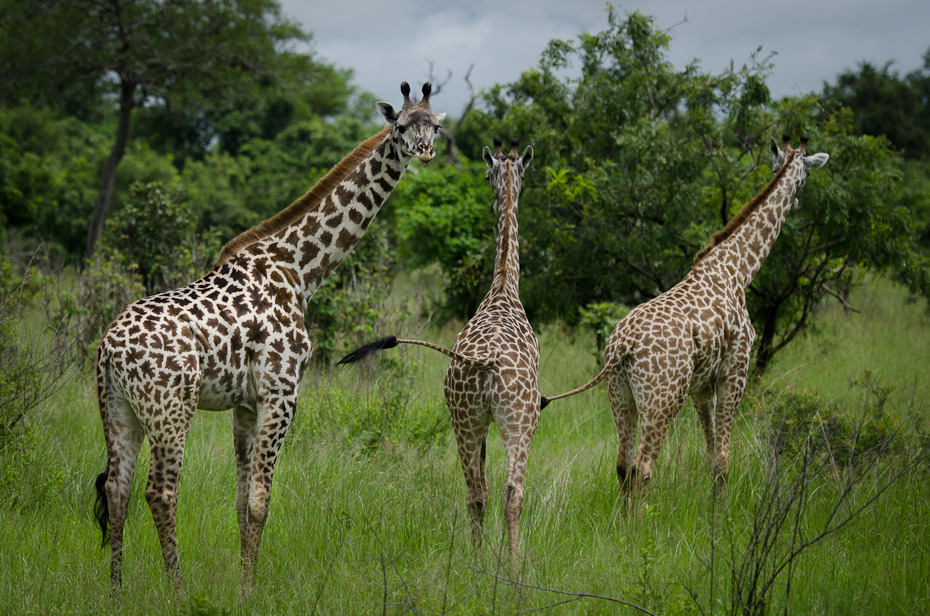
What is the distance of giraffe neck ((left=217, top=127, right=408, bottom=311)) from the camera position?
15.9 feet

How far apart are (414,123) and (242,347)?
1698 millimetres

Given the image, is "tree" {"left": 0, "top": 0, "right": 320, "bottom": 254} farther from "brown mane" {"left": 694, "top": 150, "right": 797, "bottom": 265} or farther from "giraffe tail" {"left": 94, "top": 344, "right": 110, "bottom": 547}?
"brown mane" {"left": 694, "top": 150, "right": 797, "bottom": 265}

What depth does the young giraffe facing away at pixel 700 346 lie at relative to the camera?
5375 millimetres

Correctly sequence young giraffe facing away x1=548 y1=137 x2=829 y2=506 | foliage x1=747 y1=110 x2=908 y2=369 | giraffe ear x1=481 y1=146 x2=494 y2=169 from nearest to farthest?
young giraffe facing away x1=548 y1=137 x2=829 y2=506 < giraffe ear x1=481 y1=146 x2=494 y2=169 < foliage x1=747 y1=110 x2=908 y2=369

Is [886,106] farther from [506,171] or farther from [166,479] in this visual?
[166,479]

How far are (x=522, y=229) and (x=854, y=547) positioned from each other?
5.56 m

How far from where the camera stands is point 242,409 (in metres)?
4.77

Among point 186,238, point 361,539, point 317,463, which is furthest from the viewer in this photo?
point 186,238

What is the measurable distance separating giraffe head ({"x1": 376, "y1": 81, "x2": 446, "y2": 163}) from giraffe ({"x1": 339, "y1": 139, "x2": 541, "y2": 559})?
1.16 m

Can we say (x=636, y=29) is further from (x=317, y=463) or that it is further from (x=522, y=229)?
(x=317, y=463)

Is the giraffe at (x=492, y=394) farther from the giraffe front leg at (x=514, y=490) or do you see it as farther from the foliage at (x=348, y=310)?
the foliage at (x=348, y=310)

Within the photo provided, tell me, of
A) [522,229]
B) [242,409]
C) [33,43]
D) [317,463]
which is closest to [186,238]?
[522,229]

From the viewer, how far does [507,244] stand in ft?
17.9

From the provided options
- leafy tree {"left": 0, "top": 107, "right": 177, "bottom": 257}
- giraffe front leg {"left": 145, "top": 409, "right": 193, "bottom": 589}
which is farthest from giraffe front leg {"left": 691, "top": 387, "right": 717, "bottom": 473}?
leafy tree {"left": 0, "top": 107, "right": 177, "bottom": 257}
